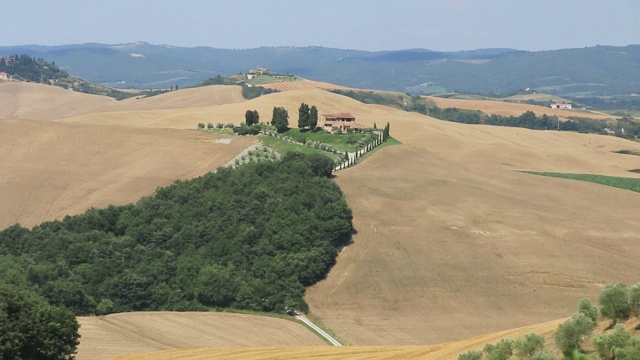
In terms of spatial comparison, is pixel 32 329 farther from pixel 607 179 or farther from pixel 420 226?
pixel 607 179

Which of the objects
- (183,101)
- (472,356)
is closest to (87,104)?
(183,101)

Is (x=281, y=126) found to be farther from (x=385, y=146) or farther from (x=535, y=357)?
(x=535, y=357)

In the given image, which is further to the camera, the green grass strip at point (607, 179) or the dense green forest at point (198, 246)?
the green grass strip at point (607, 179)

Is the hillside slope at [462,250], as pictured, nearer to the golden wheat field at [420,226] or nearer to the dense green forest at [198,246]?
the golden wheat field at [420,226]

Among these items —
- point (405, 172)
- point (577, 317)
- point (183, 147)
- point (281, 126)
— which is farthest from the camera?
point (281, 126)

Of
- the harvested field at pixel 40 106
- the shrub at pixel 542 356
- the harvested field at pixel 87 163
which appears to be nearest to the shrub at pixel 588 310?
the shrub at pixel 542 356

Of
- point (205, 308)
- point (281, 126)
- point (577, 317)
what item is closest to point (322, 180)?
point (205, 308)

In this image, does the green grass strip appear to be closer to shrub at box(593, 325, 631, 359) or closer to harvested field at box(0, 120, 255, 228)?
harvested field at box(0, 120, 255, 228)
